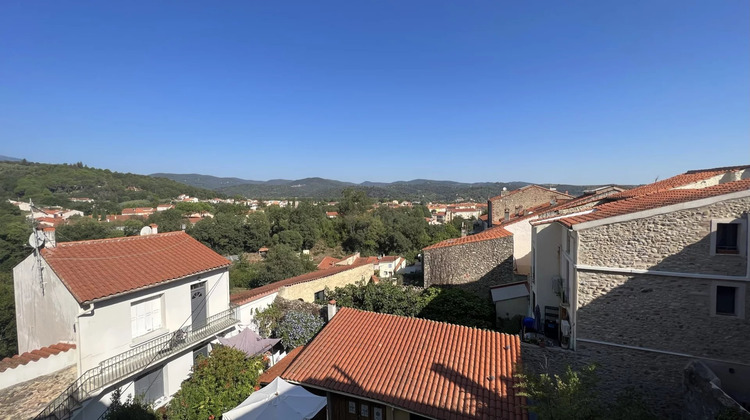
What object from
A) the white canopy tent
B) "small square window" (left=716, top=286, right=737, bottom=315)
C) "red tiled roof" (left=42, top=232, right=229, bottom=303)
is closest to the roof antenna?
"red tiled roof" (left=42, top=232, right=229, bottom=303)

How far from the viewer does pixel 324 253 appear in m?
53.3

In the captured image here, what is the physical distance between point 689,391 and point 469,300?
25.0 ft

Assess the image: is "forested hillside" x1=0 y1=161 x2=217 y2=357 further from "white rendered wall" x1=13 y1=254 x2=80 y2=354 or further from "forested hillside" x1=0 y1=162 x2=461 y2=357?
"white rendered wall" x1=13 y1=254 x2=80 y2=354

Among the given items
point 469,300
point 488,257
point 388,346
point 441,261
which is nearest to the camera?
point 388,346

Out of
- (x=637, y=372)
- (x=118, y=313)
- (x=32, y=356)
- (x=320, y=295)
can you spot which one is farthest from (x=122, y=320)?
(x=637, y=372)

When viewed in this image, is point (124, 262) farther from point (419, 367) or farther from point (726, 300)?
point (726, 300)

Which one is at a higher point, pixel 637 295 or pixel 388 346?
pixel 637 295

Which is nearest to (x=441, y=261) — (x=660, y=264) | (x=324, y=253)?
(x=660, y=264)

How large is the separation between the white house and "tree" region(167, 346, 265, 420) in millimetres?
1728

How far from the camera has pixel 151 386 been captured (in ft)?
32.9

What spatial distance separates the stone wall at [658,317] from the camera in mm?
7777

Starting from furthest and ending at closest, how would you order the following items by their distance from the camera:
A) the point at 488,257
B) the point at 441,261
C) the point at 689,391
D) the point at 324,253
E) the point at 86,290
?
the point at 324,253 < the point at 441,261 < the point at 488,257 < the point at 86,290 < the point at 689,391

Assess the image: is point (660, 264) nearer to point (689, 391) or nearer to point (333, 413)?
point (689, 391)

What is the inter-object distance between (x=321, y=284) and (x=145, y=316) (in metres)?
10.0
